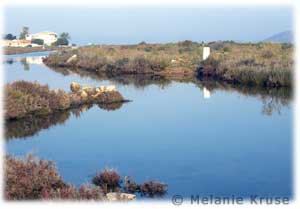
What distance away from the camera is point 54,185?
7.16m

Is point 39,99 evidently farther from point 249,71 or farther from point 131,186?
point 249,71

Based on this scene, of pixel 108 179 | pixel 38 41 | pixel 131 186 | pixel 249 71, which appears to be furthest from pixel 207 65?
pixel 38 41

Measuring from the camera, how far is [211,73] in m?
24.8

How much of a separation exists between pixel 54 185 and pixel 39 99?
7459 mm

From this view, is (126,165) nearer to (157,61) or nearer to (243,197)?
(243,197)

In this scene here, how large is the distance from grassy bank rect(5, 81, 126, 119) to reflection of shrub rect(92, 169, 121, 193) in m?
5.42

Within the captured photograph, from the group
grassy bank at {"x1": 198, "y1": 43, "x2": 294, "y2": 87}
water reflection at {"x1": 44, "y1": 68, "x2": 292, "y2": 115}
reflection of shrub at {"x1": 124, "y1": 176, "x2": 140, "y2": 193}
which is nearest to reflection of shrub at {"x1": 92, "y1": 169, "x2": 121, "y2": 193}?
reflection of shrub at {"x1": 124, "y1": 176, "x2": 140, "y2": 193}

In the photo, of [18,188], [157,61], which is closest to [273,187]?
[18,188]

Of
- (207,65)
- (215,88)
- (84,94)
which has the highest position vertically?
(207,65)

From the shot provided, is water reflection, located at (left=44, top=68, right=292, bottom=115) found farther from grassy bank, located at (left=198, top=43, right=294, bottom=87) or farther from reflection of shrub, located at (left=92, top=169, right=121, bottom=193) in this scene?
reflection of shrub, located at (left=92, top=169, right=121, bottom=193)

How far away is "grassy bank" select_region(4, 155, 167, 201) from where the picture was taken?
616 centimetres

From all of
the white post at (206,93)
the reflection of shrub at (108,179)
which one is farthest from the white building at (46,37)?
the reflection of shrub at (108,179)

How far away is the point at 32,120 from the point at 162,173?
18.5 ft

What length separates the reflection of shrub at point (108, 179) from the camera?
8.13 metres
